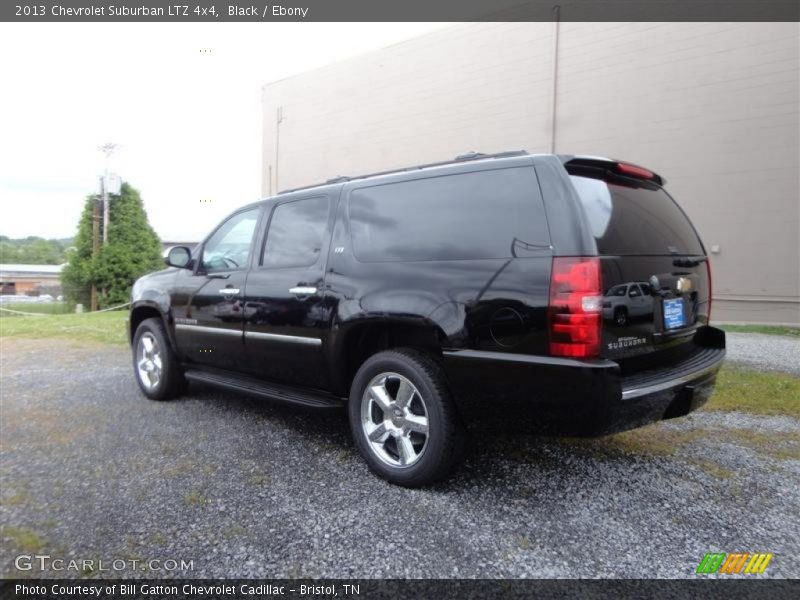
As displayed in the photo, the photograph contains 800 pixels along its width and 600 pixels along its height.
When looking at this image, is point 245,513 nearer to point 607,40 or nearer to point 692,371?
point 692,371

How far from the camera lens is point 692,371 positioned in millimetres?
3084

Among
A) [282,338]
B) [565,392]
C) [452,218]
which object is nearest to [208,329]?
[282,338]

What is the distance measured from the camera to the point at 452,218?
124 inches

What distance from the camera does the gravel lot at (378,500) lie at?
8.06ft

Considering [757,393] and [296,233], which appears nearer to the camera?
[296,233]

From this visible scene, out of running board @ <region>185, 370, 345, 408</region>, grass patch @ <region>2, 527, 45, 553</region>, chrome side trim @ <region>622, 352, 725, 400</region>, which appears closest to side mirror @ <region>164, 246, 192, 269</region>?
running board @ <region>185, 370, 345, 408</region>

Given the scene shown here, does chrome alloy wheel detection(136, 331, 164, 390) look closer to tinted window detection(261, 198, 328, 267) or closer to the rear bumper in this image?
tinted window detection(261, 198, 328, 267)

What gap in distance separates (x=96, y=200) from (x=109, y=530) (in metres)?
18.2

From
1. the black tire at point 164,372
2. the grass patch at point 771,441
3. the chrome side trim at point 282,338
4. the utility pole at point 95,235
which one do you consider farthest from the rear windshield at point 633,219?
the utility pole at point 95,235

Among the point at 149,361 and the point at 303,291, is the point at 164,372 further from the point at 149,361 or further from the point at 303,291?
the point at 303,291

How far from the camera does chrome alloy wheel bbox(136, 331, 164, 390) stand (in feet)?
17.0

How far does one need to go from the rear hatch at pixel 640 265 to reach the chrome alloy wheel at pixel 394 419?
109 centimetres

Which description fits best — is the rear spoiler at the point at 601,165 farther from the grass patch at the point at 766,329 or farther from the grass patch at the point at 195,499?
the grass patch at the point at 766,329

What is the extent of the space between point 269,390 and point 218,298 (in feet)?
3.10
